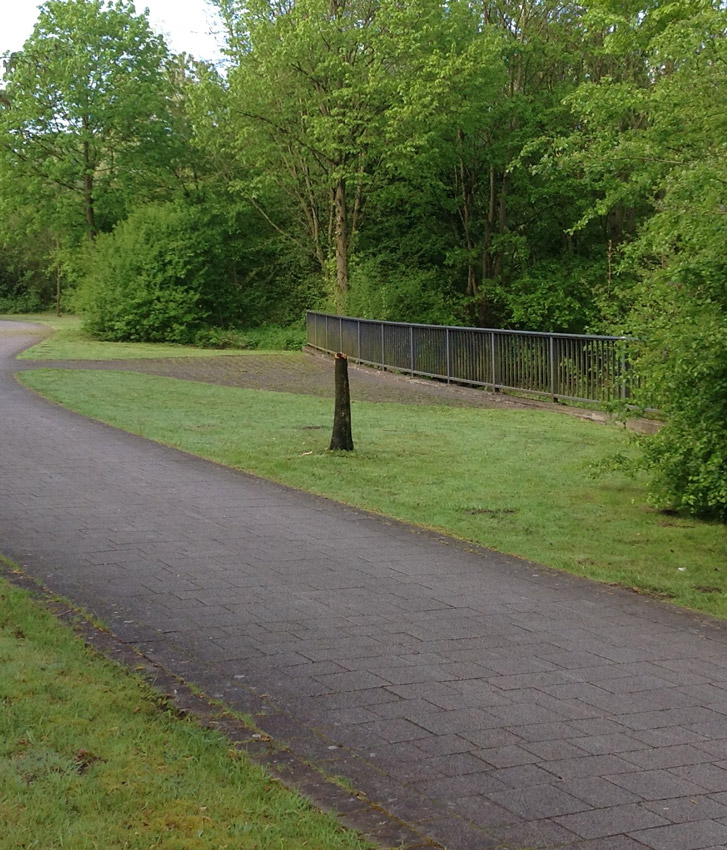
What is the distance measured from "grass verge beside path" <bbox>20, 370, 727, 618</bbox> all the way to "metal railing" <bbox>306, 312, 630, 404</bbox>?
1214mm

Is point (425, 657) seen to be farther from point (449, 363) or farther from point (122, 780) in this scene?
point (449, 363)

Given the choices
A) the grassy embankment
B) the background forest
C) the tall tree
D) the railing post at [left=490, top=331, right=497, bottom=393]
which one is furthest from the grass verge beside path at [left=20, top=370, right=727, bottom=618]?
the tall tree

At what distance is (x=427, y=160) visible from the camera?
37812 mm

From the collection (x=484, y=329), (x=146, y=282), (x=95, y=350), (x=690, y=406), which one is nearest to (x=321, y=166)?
(x=146, y=282)

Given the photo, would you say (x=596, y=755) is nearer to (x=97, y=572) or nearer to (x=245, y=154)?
(x=97, y=572)

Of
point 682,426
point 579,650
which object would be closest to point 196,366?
point 682,426

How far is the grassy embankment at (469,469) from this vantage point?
30.6 ft

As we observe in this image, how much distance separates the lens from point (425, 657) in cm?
614

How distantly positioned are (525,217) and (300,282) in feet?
34.5

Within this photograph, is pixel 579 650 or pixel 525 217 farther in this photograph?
pixel 525 217

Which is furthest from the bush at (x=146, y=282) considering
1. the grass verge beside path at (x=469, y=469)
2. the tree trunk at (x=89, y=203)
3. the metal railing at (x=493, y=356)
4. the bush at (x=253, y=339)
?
the grass verge beside path at (x=469, y=469)

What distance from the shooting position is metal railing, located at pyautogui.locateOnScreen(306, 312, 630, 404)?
21016mm

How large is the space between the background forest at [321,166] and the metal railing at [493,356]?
12.7ft

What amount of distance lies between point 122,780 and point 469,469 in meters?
9.91
